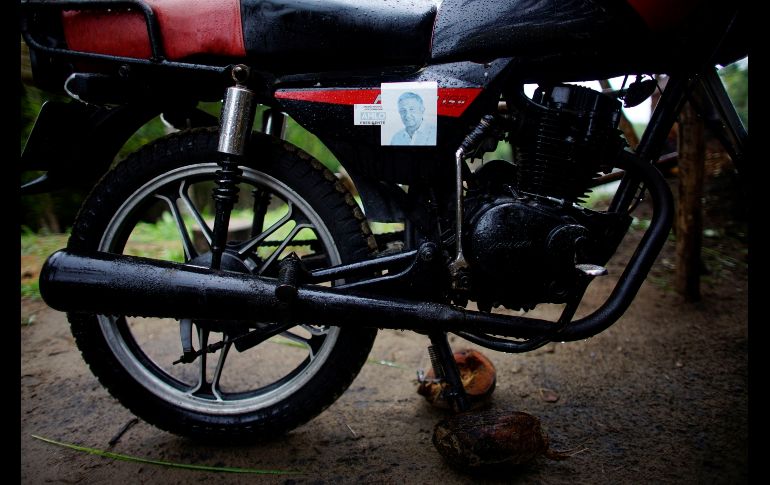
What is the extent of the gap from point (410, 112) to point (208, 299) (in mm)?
756

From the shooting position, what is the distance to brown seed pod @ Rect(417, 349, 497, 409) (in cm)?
182

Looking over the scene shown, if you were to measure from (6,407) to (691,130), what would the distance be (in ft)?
10.6

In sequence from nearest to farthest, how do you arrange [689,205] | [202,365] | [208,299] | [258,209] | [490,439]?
1. [208,299]
2. [490,439]
3. [202,365]
4. [258,209]
5. [689,205]

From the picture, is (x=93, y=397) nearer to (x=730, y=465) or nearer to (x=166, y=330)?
(x=166, y=330)

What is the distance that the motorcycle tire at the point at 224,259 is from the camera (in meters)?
1.46

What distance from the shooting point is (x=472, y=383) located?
186 centimetres

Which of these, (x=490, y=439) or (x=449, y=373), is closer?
(x=490, y=439)

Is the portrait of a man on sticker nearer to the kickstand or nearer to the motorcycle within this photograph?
the motorcycle

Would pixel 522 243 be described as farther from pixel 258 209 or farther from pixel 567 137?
pixel 258 209

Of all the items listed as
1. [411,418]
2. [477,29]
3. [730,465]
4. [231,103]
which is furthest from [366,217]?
[730,465]

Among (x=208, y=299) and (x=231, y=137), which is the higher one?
(x=231, y=137)

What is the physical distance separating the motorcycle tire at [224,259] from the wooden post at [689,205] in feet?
7.21

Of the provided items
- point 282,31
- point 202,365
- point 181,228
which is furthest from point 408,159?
point 202,365

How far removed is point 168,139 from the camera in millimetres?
1482
